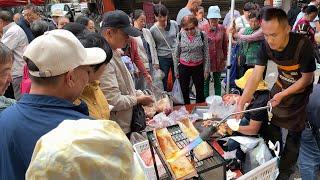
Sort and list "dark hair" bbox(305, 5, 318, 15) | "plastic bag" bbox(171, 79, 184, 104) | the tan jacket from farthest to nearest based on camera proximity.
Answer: "dark hair" bbox(305, 5, 318, 15) → "plastic bag" bbox(171, 79, 184, 104) → the tan jacket

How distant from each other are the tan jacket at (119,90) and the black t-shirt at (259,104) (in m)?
0.93

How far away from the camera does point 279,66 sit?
2.49 m

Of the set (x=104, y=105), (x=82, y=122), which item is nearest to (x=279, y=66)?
(x=104, y=105)

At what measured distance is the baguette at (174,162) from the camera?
1506 mm

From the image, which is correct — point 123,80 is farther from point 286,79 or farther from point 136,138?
point 286,79

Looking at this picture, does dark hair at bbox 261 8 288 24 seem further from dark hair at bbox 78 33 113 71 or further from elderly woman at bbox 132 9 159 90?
elderly woman at bbox 132 9 159 90

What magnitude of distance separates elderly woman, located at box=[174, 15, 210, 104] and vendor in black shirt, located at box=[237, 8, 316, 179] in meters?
1.70

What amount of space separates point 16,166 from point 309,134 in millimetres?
2103

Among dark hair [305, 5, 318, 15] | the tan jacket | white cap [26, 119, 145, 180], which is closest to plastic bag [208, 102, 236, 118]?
the tan jacket

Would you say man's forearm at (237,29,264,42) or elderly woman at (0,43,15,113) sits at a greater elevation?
elderly woman at (0,43,15,113)

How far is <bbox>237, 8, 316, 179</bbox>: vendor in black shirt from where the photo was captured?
2324 mm

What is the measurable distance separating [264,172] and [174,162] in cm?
59

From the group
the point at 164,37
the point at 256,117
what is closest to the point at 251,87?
the point at 256,117

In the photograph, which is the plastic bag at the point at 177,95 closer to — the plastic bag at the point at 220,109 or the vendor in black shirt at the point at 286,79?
the plastic bag at the point at 220,109
